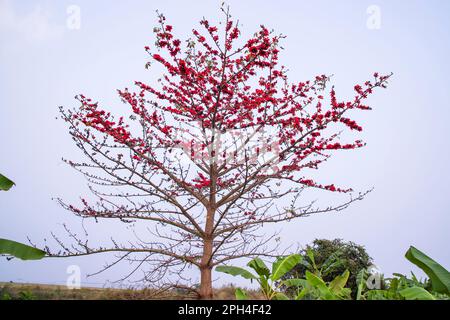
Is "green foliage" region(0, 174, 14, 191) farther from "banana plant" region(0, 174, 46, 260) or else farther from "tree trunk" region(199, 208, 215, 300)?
"tree trunk" region(199, 208, 215, 300)

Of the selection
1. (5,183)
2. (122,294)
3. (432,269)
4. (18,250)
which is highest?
(5,183)

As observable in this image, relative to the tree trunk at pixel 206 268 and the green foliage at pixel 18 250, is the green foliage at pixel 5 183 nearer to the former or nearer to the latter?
the green foliage at pixel 18 250

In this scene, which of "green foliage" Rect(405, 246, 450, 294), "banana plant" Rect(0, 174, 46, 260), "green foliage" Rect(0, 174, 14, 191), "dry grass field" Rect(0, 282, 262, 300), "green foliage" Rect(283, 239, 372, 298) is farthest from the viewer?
"green foliage" Rect(283, 239, 372, 298)

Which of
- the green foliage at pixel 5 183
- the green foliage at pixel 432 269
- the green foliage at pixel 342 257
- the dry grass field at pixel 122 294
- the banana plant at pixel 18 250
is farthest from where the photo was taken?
the green foliage at pixel 342 257

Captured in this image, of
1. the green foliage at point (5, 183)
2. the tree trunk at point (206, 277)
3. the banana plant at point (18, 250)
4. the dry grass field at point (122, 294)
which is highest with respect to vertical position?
the green foliage at point (5, 183)

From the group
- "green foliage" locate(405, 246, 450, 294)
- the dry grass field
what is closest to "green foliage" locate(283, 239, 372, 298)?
the dry grass field

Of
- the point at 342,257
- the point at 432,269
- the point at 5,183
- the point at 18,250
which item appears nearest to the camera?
the point at 432,269

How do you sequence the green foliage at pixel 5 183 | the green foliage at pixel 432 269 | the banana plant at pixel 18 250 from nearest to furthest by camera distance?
the green foliage at pixel 432 269 < the banana plant at pixel 18 250 < the green foliage at pixel 5 183

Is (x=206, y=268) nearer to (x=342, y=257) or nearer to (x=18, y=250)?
(x=18, y=250)

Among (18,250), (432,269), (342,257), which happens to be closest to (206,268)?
(18,250)

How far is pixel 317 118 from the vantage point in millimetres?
6836

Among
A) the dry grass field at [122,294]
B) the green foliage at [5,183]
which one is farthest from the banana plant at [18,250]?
the dry grass field at [122,294]

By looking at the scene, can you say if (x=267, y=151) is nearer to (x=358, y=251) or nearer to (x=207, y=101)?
(x=207, y=101)
